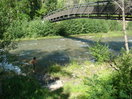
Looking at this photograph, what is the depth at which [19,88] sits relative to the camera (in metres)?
9.64

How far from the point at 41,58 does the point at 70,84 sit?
831 cm

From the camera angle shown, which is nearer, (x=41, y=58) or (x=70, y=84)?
(x=70, y=84)

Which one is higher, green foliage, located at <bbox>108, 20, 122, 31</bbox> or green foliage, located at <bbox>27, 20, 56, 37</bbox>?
green foliage, located at <bbox>27, 20, 56, 37</bbox>

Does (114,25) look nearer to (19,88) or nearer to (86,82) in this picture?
(19,88)

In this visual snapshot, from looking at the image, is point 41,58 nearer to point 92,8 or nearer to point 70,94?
point 92,8

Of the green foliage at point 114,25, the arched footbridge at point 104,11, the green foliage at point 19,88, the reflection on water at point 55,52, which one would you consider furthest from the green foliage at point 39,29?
the green foliage at point 19,88

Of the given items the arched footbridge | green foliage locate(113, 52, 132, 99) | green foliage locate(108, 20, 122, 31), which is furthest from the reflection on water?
green foliage locate(108, 20, 122, 31)

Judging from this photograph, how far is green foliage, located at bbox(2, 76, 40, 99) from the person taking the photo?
29.1ft

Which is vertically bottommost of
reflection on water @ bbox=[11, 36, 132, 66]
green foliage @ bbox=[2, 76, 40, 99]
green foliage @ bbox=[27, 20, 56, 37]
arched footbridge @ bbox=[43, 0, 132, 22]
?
Answer: reflection on water @ bbox=[11, 36, 132, 66]

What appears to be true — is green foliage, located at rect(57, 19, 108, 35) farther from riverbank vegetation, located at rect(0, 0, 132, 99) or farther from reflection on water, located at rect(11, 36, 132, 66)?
riverbank vegetation, located at rect(0, 0, 132, 99)

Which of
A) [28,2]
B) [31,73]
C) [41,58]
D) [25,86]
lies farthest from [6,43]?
[28,2]

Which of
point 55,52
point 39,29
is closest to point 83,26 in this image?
point 39,29

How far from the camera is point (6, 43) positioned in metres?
9.16

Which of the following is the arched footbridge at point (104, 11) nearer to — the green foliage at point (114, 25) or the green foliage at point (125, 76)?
the green foliage at point (125, 76)
